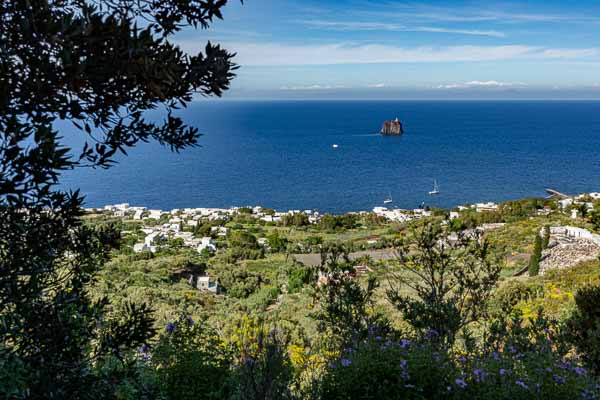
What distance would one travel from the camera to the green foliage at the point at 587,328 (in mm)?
4305

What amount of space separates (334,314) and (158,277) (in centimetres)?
938

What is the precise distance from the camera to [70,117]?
1.51 m

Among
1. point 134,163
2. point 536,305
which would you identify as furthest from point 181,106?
point 134,163

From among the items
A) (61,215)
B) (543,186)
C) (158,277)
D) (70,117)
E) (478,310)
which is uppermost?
(70,117)

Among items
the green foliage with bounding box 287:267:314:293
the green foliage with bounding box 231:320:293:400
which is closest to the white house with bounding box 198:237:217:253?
the green foliage with bounding box 287:267:314:293

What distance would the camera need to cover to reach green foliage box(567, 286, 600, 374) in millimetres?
4305

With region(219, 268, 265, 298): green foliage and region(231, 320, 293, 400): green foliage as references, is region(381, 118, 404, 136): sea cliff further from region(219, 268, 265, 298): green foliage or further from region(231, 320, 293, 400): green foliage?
region(231, 320, 293, 400): green foliage

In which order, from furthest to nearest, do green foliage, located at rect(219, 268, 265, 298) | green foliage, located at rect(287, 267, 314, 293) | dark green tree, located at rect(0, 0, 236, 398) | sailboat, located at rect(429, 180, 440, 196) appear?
sailboat, located at rect(429, 180, 440, 196), green foliage, located at rect(219, 268, 265, 298), green foliage, located at rect(287, 267, 314, 293), dark green tree, located at rect(0, 0, 236, 398)

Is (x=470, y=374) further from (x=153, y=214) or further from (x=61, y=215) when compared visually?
(x=153, y=214)

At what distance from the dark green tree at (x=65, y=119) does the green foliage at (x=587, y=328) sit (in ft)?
13.5

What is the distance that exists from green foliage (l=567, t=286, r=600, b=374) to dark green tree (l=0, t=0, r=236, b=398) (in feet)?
13.5

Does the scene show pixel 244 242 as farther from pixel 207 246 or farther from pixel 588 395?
pixel 588 395

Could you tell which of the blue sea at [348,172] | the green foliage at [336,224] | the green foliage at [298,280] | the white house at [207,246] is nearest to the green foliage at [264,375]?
the green foliage at [298,280]

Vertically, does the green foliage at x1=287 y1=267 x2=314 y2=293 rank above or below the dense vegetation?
below
